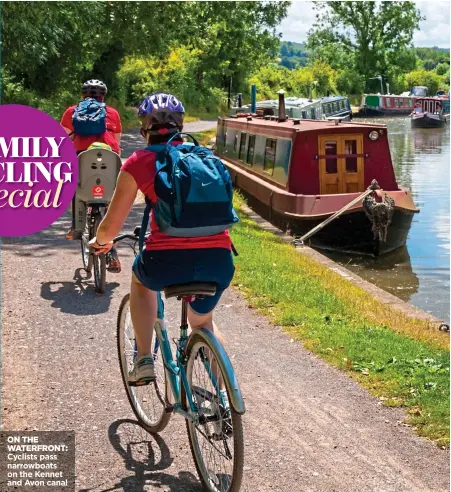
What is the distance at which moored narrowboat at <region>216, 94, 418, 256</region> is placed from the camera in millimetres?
17016

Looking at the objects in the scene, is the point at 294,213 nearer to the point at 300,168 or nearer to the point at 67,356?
the point at 300,168

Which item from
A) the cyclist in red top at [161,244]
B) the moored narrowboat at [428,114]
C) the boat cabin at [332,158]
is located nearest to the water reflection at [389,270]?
the boat cabin at [332,158]

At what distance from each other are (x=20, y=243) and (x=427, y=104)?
60451 mm

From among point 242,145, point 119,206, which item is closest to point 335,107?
point 242,145

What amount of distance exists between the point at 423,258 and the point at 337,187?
2.19 meters

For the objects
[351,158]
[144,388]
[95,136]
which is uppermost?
[95,136]

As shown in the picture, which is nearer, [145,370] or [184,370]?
[184,370]

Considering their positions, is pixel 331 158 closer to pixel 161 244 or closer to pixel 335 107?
pixel 161 244

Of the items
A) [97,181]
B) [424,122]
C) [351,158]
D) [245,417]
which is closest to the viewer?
[245,417]

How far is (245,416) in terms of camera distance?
5367 millimetres

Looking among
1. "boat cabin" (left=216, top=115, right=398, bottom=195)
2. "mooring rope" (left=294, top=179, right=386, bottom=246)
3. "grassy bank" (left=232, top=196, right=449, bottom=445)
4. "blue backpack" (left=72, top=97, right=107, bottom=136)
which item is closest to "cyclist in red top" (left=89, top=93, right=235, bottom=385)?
"grassy bank" (left=232, top=196, right=449, bottom=445)

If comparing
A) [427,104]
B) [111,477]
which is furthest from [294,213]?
[427,104]

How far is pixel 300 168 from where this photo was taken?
1761cm

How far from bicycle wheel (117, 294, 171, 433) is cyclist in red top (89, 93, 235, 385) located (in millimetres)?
574
